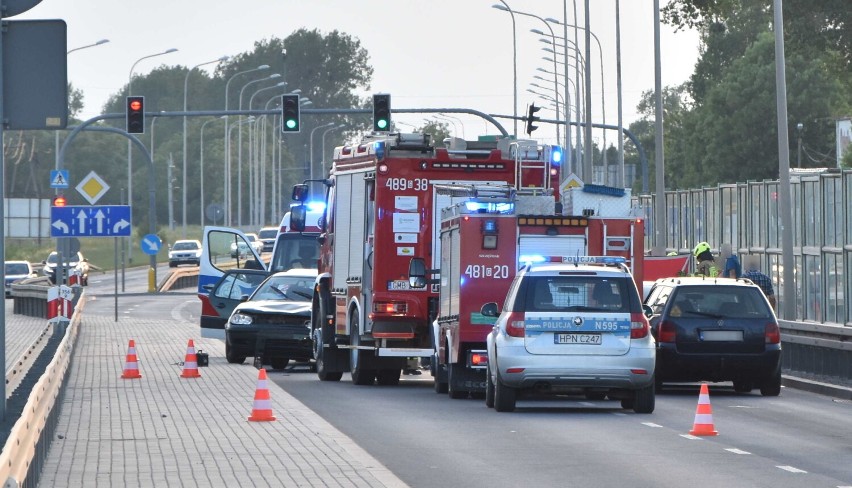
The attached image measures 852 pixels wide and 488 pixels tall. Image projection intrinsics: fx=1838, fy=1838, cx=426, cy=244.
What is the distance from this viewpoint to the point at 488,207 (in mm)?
21766

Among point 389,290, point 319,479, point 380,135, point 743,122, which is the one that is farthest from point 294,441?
point 743,122

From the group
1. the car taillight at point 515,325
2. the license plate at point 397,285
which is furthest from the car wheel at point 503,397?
the license plate at point 397,285

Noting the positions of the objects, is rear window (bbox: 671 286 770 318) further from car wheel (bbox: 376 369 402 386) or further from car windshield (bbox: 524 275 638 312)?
car wheel (bbox: 376 369 402 386)

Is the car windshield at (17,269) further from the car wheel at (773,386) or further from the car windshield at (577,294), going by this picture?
the car windshield at (577,294)

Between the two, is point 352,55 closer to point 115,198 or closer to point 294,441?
point 115,198

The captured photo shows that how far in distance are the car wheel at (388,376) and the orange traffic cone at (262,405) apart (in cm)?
776

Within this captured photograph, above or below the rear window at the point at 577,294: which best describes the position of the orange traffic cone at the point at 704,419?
below

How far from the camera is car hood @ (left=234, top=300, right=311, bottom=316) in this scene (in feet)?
94.5

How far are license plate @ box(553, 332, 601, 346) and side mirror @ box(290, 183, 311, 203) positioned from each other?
32.6 feet

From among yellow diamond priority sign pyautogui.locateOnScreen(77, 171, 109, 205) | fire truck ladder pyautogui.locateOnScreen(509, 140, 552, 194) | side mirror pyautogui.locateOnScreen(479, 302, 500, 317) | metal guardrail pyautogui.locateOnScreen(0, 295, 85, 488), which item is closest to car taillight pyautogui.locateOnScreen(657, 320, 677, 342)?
fire truck ladder pyautogui.locateOnScreen(509, 140, 552, 194)

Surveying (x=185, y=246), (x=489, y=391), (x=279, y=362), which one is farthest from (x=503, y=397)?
(x=185, y=246)

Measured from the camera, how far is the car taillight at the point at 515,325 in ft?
61.8

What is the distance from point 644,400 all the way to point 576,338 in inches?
42.5

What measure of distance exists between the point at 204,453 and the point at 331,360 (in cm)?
1201
